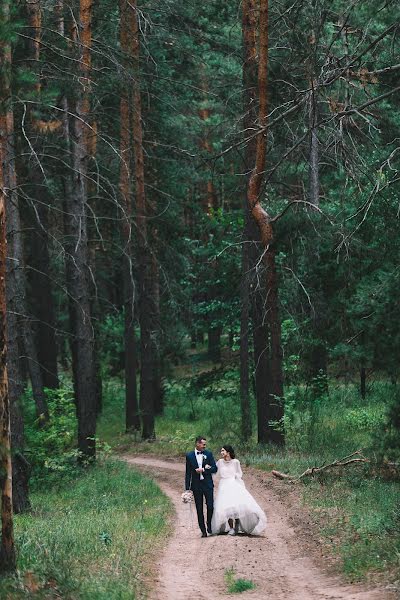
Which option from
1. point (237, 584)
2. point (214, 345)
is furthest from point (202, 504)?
point (214, 345)

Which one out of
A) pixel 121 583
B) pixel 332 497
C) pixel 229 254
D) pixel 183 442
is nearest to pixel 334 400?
pixel 183 442

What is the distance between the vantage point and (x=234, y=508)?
14.2 m

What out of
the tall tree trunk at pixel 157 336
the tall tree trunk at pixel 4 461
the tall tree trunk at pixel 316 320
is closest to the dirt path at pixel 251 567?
the tall tree trunk at pixel 4 461

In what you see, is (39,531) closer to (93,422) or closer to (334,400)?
(93,422)

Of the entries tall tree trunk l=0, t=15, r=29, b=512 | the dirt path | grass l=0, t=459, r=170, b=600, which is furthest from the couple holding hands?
tall tree trunk l=0, t=15, r=29, b=512

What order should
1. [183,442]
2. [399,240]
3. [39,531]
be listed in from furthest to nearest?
[183,442] → [399,240] → [39,531]

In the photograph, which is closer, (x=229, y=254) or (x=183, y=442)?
(x=183, y=442)

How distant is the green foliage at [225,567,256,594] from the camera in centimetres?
1073

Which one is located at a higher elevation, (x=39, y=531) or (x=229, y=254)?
(x=229, y=254)

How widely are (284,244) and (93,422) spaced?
6771 mm

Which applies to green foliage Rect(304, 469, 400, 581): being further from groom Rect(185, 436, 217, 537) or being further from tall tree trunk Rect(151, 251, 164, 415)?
tall tree trunk Rect(151, 251, 164, 415)

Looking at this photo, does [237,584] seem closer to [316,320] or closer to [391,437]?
[391,437]

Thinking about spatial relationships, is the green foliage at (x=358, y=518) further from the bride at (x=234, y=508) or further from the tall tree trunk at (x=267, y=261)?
the tall tree trunk at (x=267, y=261)

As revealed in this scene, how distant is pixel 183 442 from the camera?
28172 mm
